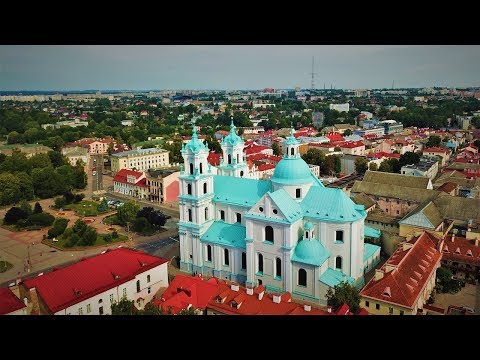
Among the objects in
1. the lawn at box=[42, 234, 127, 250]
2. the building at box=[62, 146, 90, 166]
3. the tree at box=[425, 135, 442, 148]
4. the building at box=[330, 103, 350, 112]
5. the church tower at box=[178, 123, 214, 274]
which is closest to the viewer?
the church tower at box=[178, 123, 214, 274]

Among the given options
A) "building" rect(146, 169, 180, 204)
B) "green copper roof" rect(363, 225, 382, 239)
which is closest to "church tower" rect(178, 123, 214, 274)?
"green copper roof" rect(363, 225, 382, 239)

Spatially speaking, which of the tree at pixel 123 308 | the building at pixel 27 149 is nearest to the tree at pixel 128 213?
the tree at pixel 123 308

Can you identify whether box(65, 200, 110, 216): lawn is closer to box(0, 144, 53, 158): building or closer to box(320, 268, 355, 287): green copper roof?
box(0, 144, 53, 158): building

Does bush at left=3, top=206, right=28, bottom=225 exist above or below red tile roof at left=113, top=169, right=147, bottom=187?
below

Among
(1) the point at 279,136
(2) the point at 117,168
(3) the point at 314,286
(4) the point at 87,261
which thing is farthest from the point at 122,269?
(1) the point at 279,136

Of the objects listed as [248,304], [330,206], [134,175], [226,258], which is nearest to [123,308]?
[248,304]
